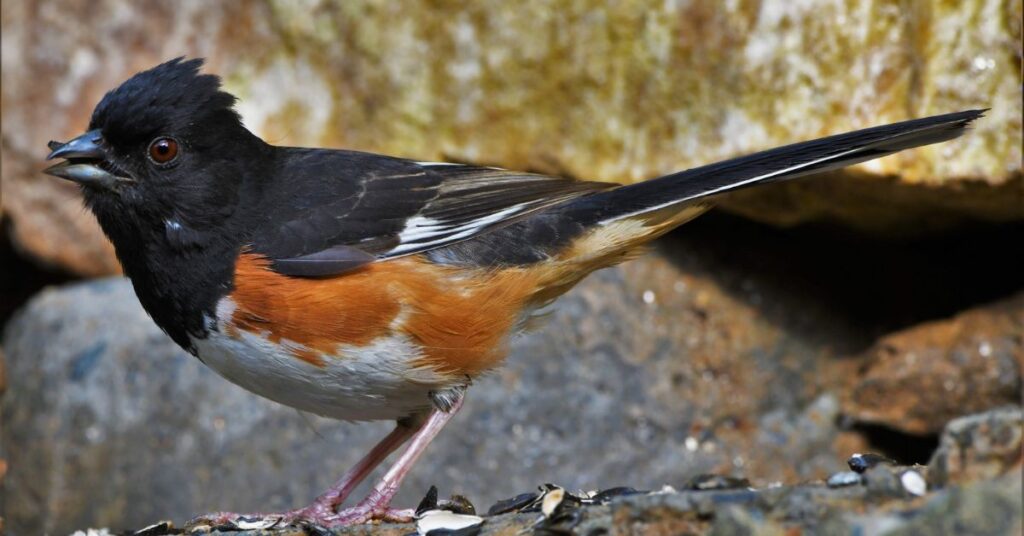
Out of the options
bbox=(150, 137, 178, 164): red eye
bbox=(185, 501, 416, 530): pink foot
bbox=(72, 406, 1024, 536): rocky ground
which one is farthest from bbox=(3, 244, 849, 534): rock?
bbox=(72, 406, 1024, 536): rocky ground

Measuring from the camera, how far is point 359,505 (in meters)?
3.60

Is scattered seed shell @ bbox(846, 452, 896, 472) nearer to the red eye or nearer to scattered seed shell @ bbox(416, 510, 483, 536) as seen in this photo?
scattered seed shell @ bbox(416, 510, 483, 536)

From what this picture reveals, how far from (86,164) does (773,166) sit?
1997 millimetres

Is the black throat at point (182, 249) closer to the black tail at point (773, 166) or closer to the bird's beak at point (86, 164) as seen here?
the bird's beak at point (86, 164)

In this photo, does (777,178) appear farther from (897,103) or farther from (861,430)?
(861,430)

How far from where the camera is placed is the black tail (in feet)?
11.2

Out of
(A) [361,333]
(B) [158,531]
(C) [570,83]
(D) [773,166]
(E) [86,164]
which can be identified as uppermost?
(C) [570,83]

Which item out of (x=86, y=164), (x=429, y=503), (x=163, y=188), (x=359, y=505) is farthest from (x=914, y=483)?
(x=86, y=164)

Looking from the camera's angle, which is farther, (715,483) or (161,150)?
(161,150)

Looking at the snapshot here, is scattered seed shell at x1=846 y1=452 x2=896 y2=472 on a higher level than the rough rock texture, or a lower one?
lower

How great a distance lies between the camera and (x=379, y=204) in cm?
382

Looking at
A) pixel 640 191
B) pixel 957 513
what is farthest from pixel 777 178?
pixel 957 513

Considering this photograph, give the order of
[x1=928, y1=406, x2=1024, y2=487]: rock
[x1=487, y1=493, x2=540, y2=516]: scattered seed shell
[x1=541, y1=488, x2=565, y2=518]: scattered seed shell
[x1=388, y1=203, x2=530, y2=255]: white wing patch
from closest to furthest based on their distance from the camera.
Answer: [x1=928, y1=406, x2=1024, y2=487]: rock → [x1=541, y1=488, x2=565, y2=518]: scattered seed shell → [x1=487, y1=493, x2=540, y2=516]: scattered seed shell → [x1=388, y1=203, x2=530, y2=255]: white wing patch

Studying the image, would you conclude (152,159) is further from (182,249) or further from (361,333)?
(361,333)
